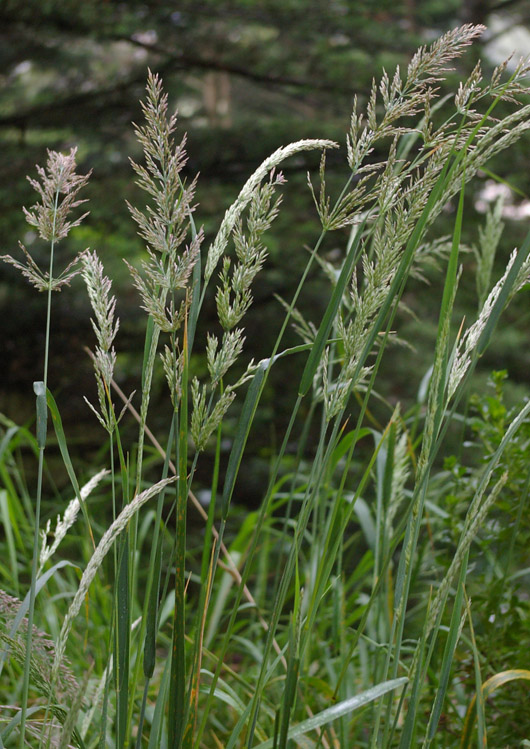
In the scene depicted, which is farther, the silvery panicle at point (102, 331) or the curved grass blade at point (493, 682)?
the curved grass blade at point (493, 682)

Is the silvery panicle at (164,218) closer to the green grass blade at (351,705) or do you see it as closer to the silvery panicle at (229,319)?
the silvery panicle at (229,319)

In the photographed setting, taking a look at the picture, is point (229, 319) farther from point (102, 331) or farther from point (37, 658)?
point (37, 658)

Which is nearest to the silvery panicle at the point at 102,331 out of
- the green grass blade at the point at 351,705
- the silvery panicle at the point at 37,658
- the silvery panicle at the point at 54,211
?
the silvery panicle at the point at 54,211

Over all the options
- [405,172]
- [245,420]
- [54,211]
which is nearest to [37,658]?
[245,420]

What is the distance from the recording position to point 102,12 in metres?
2.98

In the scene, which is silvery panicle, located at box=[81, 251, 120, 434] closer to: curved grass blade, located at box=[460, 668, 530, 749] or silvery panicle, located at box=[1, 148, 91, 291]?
silvery panicle, located at box=[1, 148, 91, 291]

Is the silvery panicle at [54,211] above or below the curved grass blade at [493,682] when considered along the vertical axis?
above

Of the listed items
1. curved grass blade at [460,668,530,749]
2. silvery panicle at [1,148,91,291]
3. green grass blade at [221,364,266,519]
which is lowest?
curved grass blade at [460,668,530,749]

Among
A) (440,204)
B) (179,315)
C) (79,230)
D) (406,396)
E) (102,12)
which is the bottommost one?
(406,396)

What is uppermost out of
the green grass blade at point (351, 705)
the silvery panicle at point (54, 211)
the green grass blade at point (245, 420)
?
the silvery panicle at point (54, 211)

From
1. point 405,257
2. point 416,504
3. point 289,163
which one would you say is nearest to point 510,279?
point 405,257

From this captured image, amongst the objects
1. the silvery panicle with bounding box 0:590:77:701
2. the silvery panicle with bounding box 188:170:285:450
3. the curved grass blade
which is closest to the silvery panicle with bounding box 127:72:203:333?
the silvery panicle with bounding box 188:170:285:450

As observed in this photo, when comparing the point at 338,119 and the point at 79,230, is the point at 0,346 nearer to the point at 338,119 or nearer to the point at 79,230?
the point at 79,230

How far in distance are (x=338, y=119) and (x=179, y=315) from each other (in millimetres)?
3380
